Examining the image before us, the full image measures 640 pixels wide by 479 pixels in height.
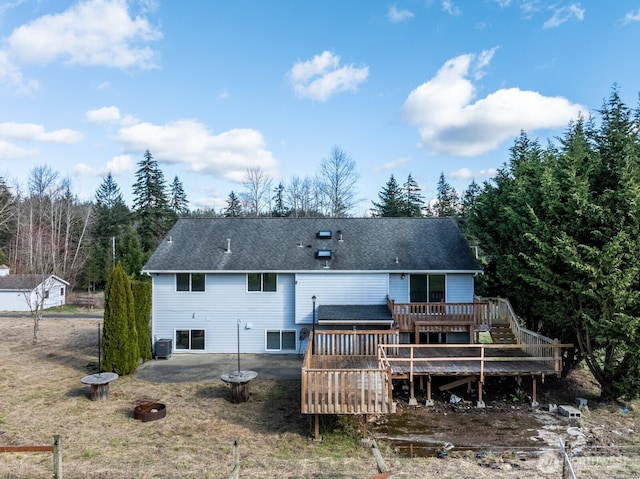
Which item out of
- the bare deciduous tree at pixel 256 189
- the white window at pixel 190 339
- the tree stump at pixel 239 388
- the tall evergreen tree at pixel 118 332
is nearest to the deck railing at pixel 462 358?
the tree stump at pixel 239 388

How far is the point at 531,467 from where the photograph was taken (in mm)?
7605

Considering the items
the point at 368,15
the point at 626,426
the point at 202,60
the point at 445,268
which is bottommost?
the point at 626,426

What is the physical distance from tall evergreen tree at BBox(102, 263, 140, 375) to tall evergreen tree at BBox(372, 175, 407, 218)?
113ft

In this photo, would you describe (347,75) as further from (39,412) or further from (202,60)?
(39,412)

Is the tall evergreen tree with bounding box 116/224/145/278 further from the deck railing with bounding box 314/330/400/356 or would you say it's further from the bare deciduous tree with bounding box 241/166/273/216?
the deck railing with bounding box 314/330/400/356

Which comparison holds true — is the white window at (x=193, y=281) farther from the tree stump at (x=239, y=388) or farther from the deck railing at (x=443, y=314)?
the deck railing at (x=443, y=314)

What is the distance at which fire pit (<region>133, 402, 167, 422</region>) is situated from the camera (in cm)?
997

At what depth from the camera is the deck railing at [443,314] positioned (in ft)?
49.6

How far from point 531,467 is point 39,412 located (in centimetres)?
1188

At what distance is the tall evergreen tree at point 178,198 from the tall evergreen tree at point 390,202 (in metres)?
24.0

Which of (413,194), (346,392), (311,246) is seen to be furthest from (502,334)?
(413,194)

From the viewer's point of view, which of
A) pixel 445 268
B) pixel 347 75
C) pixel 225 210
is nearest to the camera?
pixel 445 268

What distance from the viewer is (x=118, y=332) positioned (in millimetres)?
13938

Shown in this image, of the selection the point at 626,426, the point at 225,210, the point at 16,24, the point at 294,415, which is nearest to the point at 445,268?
the point at 626,426
